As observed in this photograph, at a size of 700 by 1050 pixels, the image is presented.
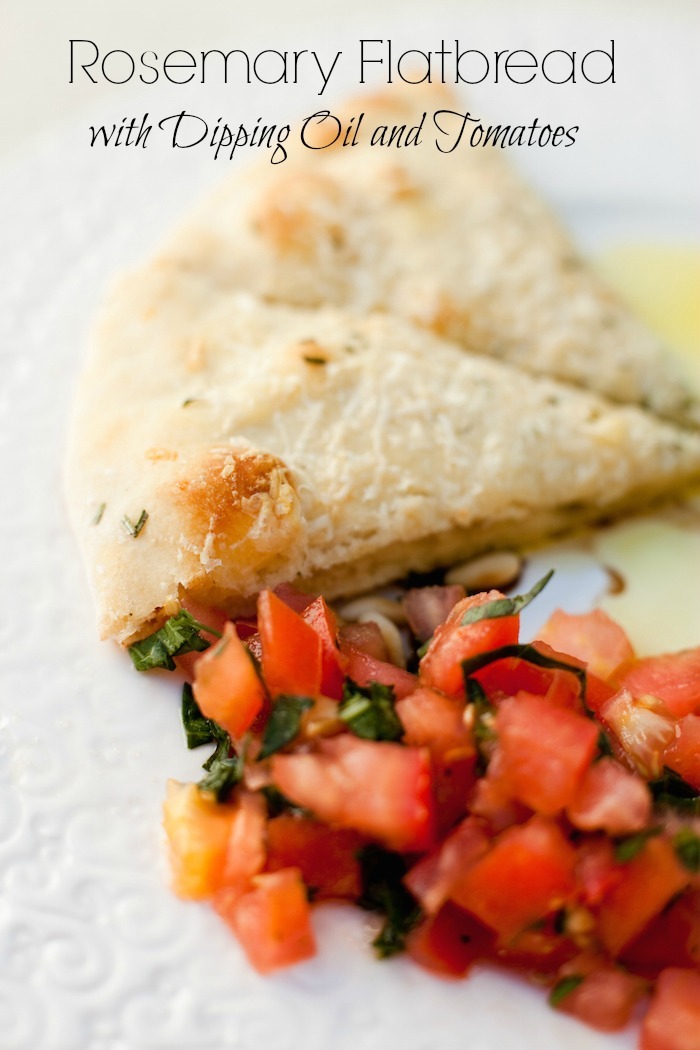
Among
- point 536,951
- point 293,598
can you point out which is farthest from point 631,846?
point 293,598

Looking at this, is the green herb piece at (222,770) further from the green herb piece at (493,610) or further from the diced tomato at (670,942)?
the diced tomato at (670,942)

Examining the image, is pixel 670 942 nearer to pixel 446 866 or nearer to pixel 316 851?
pixel 446 866

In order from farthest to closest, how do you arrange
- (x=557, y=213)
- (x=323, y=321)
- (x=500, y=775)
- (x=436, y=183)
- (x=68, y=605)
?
(x=557, y=213) < (x=436, y=183) < (x=323, y=321) < (x=68, y=605) < (x=500, y=775)

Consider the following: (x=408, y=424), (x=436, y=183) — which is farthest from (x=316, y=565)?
(x=436, y=183)

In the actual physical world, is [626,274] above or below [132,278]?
above

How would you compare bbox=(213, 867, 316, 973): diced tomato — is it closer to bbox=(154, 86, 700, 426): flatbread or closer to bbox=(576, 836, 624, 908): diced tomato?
bbox=(576, 836, 624, 908): diced tomato

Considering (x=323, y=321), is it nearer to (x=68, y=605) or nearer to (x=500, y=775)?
(x=68, y=605)
